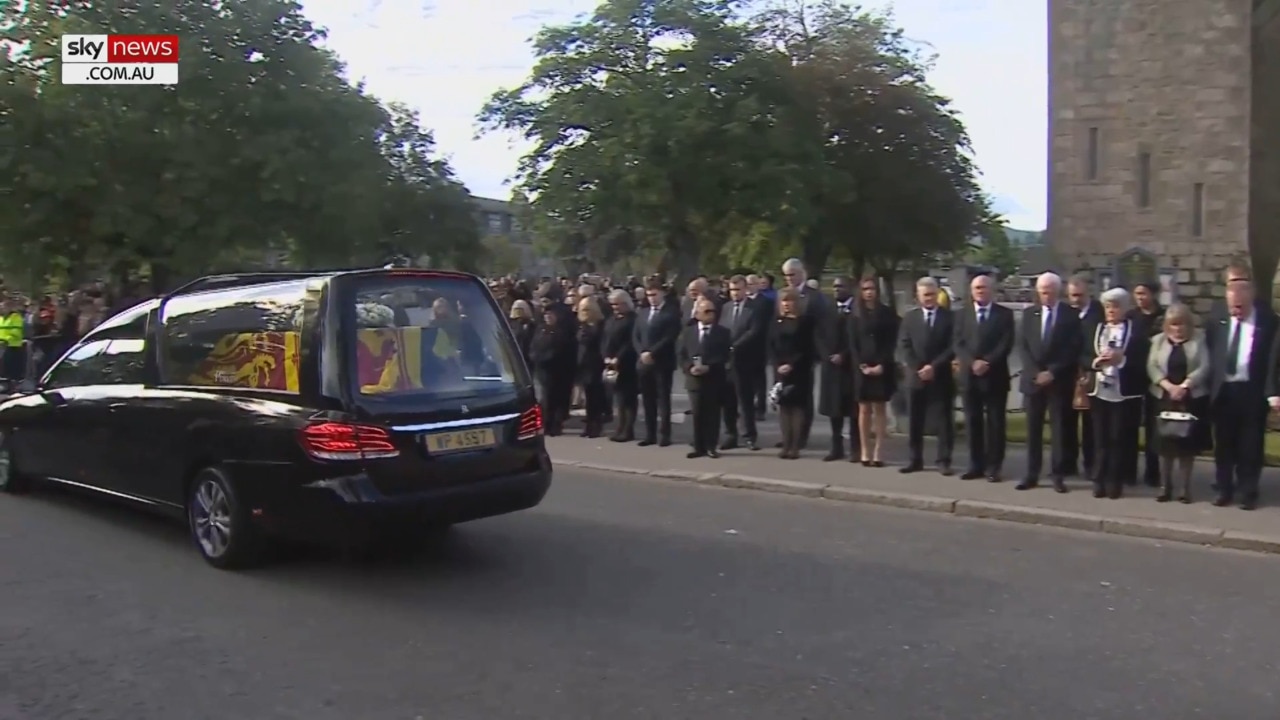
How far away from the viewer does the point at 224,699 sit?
5.43 metres

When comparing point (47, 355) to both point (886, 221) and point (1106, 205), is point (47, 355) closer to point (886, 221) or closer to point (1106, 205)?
point (1106, 205)

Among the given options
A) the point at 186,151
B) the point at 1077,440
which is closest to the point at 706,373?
the point at 1077,440

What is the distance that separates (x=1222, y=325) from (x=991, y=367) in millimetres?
1878

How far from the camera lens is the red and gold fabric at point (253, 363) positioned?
7.39 m

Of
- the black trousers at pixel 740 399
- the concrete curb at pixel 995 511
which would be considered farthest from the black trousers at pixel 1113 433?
the black trousers at pixel 740 399

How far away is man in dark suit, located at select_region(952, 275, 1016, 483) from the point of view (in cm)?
1094

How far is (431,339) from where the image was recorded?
7.59m

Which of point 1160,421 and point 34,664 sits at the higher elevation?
point 1160,421

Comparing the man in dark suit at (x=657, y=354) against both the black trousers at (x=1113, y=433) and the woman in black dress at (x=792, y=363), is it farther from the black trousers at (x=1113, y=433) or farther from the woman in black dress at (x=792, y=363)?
the black trousers at (x=1113, y=433)

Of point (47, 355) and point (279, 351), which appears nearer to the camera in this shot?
point (279, 351)

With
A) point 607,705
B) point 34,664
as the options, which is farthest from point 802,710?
point 34,664

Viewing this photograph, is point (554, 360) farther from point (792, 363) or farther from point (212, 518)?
point (212, 518)

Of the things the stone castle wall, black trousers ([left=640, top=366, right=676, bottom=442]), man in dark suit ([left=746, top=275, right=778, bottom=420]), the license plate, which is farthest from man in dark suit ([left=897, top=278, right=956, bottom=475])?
the stone castle wall

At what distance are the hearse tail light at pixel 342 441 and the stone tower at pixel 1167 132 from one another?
2681 cm
